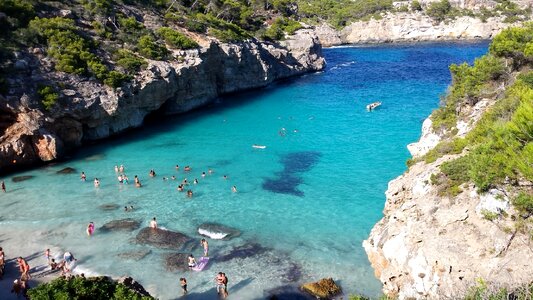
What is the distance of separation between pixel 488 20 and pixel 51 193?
127 metres

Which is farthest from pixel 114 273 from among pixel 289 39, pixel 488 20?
pixel 488 20

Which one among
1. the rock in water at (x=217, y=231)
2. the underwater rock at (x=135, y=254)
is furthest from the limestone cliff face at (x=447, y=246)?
the underwater rock at (x=135, y=254)

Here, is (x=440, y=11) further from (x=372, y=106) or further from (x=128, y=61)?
(x=128, y=61)

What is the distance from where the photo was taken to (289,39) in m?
80.3

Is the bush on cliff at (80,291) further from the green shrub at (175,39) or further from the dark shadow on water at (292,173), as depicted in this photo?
the green shrub at (175,39)

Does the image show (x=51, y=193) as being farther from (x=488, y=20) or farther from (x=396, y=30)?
(x=488, y=20)

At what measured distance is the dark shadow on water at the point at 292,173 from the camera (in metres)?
32.9

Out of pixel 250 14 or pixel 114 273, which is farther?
pixel 250 14

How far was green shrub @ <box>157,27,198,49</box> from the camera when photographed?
53656mm

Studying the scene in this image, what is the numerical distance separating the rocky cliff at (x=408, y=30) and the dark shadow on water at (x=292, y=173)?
91.3 metres

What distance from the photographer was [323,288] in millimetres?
20781

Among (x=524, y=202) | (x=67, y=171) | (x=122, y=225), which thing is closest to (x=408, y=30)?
(x=67, y=171)

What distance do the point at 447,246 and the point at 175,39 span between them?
4600 cm

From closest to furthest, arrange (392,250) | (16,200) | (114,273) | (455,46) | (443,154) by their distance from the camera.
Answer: (392,250)
(443,154)
(114,273)
(16,200)
(455,46)
